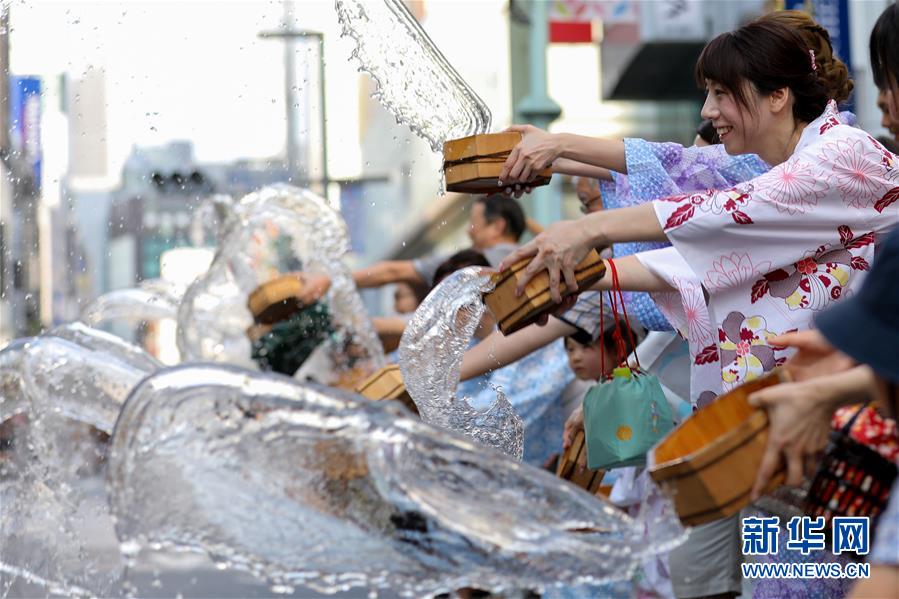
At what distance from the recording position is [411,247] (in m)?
39.3

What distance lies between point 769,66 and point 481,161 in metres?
0.78

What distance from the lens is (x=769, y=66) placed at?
357cm

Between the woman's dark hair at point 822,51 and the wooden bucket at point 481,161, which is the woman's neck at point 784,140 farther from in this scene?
the wooden bucket at point 481,161

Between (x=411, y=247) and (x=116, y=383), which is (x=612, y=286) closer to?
(x=116, y=383)

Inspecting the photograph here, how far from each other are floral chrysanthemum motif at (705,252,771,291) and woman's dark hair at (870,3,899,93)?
1.64 ft

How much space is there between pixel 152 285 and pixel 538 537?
8.01 meters

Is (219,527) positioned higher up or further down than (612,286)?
further down

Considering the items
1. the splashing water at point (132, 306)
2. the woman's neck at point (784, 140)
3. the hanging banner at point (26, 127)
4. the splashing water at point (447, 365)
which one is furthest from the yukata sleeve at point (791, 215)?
the hanging banner at point (26, 127)

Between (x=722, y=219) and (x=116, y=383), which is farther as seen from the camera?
(x=116, y=383)

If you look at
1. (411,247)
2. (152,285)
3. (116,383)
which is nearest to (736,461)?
(116,383)

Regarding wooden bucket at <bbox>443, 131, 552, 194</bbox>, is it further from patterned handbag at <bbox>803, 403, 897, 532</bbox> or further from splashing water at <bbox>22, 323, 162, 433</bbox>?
patterned handbag at <bbox>803, 403, 897, 532</bbox>

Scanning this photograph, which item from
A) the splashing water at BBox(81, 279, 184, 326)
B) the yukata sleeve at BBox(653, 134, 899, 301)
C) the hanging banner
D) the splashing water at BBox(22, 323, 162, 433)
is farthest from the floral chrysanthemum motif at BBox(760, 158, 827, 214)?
the hanging banner

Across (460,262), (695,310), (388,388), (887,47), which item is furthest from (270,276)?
(887,47)

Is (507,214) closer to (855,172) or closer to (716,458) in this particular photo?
(855,172)
